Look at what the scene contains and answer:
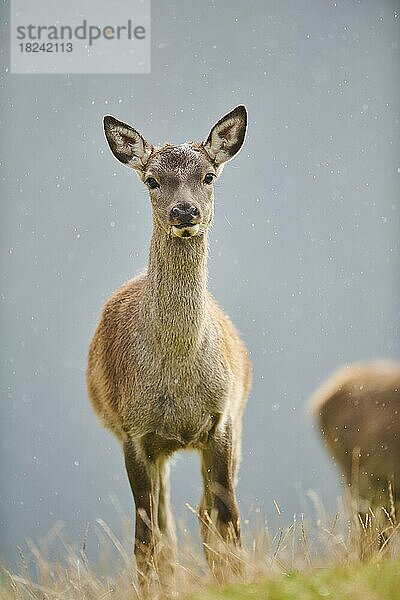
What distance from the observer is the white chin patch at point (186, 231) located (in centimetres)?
397

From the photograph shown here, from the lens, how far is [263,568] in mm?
3506

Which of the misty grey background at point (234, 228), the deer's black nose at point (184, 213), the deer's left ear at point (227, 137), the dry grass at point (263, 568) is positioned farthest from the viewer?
the misty grey background at point (234, 228)

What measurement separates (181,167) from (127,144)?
12.9 inches

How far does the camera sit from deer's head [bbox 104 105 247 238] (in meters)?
4.00

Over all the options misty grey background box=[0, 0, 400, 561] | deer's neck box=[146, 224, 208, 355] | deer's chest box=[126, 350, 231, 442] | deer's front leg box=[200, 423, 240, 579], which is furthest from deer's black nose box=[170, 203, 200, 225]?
misty grey background box=[0, 0, 400, 561]

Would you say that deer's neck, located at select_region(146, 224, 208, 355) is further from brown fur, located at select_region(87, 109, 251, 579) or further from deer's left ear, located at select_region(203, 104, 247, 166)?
deer's left ear, located at select_region(203, 104, 247, 166)

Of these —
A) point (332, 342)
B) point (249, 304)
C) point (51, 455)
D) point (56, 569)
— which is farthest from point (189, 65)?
point (56, 569)

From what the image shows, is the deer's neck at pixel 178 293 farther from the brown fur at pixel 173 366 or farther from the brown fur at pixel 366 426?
the brown fur at pixel 366 426

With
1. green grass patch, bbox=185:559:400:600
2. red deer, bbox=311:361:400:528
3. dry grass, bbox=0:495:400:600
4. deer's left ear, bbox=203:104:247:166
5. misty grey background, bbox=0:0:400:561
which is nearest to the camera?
green grass patch, bbox=185:559:400:600

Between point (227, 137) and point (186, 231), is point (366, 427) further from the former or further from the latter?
point (227, 137)

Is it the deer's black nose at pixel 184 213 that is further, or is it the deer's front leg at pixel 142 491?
the deer's front leg at pixel 142 491

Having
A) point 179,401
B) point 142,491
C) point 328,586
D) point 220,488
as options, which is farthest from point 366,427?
point 328,586

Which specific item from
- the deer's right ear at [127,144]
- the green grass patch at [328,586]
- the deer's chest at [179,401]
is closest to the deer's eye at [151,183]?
the deer's right ear at [127,144]

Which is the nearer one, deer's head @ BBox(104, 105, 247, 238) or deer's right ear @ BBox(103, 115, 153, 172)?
deer's head @ BBox(104, 105, 247, 238)
